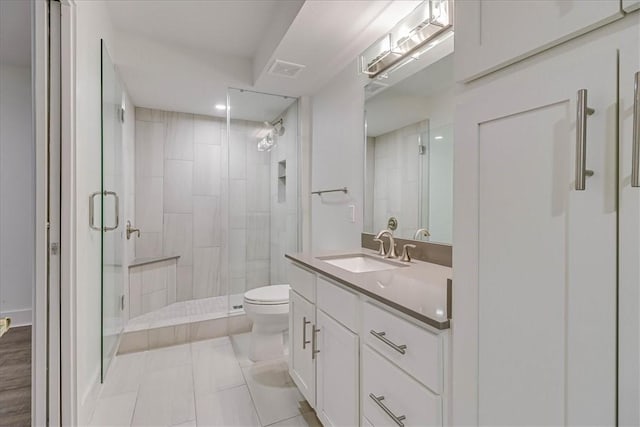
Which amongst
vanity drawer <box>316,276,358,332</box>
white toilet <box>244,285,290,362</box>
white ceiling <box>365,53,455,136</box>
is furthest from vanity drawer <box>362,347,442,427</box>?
white ceiling <box>365,53,455,136</box>

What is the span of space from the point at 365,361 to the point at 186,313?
232 cm

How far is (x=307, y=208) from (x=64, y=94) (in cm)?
197

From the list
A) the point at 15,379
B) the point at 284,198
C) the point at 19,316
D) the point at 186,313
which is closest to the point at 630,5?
the point at 284,198

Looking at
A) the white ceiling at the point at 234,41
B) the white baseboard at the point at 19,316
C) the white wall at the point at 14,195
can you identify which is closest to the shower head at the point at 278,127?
the white ceiling at the point at 234,41

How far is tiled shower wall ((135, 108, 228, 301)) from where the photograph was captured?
3326 millimetres

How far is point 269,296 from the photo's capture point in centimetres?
230

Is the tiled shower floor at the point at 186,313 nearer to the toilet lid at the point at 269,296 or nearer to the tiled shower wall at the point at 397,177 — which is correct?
the toilet lid at the point at 269,296

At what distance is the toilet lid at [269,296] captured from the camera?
84.4 inches

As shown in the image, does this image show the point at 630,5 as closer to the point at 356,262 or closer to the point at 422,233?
the point at 422,233

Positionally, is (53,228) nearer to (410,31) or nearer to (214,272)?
(410,31)

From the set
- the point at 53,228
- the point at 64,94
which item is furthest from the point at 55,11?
the point at 53,228

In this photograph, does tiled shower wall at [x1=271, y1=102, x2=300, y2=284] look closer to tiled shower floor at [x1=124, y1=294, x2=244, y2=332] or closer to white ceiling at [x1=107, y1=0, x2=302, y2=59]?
tiled shower floor at [x1=124, y1=294, x2=244, y2=332]

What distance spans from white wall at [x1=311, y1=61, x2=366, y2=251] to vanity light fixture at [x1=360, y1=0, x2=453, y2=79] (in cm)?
23

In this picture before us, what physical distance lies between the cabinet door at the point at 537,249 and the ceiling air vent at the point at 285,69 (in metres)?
1.75
